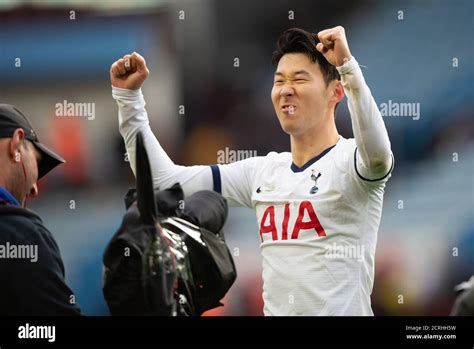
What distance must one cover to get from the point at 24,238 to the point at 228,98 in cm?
113

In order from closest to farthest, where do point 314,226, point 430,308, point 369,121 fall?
point 369,121 < point 314,226 < point 430,308

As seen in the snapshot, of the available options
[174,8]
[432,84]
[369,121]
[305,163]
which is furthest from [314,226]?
[174,8]

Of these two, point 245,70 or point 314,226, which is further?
point 245,70

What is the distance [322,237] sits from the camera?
4.38 meters

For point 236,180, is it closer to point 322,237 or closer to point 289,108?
point 289,108

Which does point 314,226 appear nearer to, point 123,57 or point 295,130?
point 295,130

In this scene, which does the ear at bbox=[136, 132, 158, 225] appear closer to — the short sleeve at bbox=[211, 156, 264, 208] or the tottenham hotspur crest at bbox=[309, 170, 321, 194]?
the short sleeve at bbox=[211, 156, 264, 208]

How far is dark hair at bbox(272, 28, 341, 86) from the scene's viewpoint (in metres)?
4.56

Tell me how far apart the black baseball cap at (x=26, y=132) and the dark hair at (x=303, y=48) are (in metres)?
1.12

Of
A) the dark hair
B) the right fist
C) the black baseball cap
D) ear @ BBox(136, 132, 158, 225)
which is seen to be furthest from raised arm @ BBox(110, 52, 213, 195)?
the dark hair

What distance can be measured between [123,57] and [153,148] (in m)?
0.46

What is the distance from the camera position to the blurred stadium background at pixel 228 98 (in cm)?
468

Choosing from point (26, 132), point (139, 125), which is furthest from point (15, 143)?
point (139, 125)

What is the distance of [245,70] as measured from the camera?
4.74 metres
